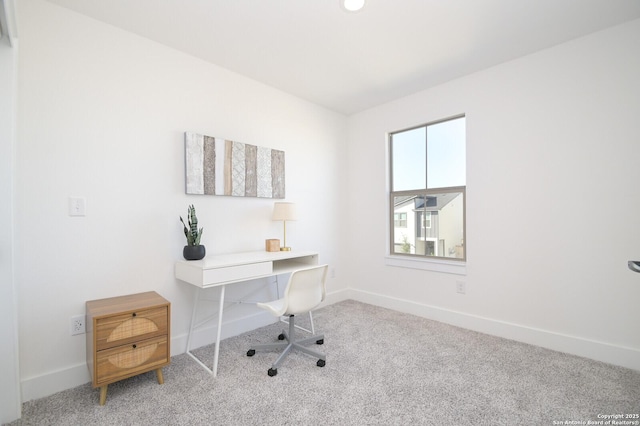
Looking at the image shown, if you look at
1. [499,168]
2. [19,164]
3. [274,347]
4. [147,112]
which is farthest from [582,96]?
[19,164]

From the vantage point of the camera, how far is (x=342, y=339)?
2.68 m

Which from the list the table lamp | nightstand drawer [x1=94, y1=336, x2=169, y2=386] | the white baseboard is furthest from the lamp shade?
the white baseboard

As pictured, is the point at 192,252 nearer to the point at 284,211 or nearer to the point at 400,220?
the point at 284,211

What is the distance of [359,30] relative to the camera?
2.23 meters

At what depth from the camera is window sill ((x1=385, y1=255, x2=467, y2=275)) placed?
302cm

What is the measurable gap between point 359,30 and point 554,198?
2.05 m

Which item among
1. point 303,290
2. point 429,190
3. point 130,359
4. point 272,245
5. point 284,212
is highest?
point 429,190

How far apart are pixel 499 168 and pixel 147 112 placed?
119 inches

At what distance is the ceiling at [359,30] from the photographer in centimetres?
199

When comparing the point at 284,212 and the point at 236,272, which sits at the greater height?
the point at 284,212

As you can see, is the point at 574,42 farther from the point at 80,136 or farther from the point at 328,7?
the point at 80,136

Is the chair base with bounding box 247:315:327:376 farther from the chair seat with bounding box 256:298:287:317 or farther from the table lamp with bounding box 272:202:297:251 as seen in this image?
the table lamp with bounding box 272:202:297:251

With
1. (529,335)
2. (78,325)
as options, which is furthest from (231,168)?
(529,335)

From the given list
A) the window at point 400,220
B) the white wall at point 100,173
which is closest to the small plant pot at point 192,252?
the white wall at point 100,173
